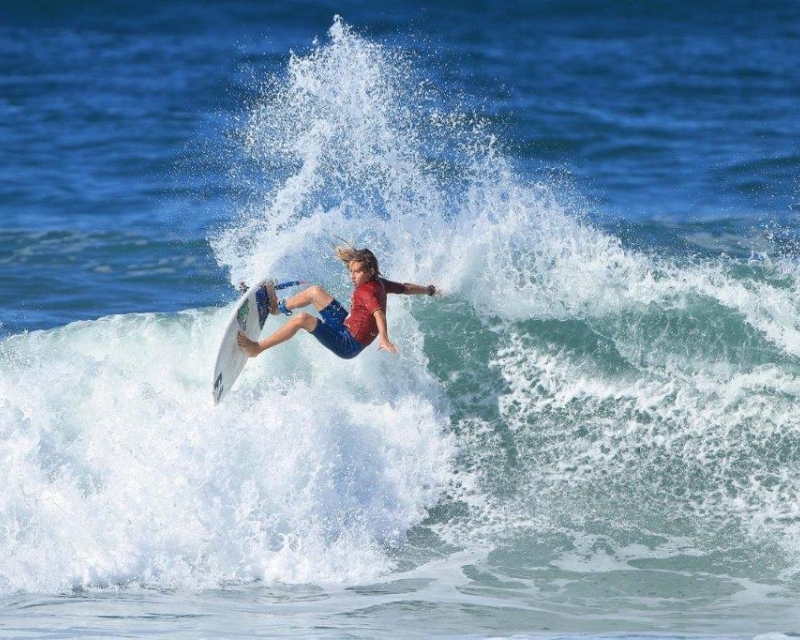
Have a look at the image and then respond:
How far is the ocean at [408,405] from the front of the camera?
24.8 ft

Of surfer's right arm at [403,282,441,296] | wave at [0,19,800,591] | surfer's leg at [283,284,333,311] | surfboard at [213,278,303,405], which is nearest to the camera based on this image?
wave at [0,19,800,591]

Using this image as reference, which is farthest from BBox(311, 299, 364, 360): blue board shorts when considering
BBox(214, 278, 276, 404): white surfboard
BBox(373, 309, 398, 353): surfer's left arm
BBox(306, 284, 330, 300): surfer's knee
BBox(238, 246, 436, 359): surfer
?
BBox(214, 278, 276, 404): white surfboard

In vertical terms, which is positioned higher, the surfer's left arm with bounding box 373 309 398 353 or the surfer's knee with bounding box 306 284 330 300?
the surfer's knee with bounding box 306 284 330 300

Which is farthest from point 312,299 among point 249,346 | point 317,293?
point 249,346

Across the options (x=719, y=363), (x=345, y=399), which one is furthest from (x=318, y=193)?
(x=719, y=363)

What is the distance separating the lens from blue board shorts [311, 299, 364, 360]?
8.84 m

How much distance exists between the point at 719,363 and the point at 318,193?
20.1ft

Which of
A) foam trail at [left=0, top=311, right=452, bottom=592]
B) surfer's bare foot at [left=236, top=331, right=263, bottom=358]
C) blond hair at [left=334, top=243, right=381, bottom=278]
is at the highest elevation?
blond hair at [left=334, top=243, right=381, bottom=278]

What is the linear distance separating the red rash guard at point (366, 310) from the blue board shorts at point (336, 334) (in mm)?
47

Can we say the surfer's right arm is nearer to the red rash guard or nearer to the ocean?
the red rash guard

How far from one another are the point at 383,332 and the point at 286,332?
2.70ft

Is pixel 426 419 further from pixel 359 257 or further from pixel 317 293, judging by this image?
pixel 359 257

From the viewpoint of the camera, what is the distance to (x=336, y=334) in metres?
8.88

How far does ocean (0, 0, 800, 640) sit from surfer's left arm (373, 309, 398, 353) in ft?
3.02
